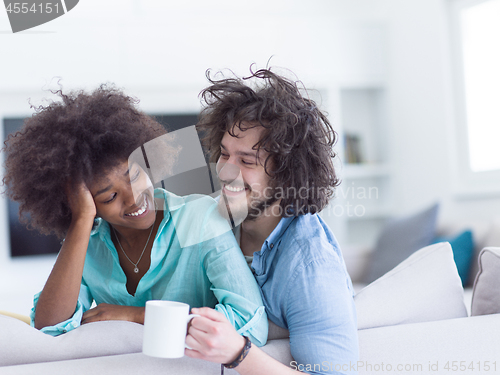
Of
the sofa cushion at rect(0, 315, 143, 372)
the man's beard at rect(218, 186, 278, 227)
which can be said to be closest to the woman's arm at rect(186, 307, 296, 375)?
the sofa cushion at rect(0, 315, 143, 372)

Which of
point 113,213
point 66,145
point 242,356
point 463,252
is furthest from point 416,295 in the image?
point 463,252

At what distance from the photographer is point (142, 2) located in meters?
3.34

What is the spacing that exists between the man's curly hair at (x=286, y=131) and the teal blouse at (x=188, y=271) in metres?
0.17

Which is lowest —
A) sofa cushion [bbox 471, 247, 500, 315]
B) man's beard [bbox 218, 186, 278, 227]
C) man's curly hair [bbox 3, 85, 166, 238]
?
sofa cushion [bbox 471, 247, 500, 315]

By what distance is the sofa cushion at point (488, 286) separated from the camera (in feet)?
3.23

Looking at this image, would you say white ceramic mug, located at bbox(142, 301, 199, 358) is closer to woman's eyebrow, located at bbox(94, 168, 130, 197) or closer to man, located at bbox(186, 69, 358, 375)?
man, located at bbox(186, 69, 358, 375)

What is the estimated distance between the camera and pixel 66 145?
3.01 ft

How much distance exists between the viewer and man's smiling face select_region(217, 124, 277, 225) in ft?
3.44

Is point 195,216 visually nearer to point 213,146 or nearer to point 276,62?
point 213,146

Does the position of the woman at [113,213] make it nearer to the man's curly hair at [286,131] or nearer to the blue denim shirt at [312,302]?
the blue denim shirt at [312,302]

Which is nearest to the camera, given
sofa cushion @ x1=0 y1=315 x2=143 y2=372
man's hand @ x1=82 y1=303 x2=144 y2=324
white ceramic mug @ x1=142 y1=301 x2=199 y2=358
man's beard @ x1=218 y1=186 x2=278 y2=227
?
white ceramic mug @ x1=142 y1=301 x2=199 y2=358

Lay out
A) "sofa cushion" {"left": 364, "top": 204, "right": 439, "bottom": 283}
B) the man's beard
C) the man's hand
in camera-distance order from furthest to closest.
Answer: "sofa cushion" {"left": 364, "top": 204, "right": 439, "bottom": 283} → the man's beard → the man's hand

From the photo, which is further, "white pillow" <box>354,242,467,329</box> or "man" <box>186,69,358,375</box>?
"white pillow" <box>354,242,467,329</box>

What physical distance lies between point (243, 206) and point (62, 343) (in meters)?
0.46
